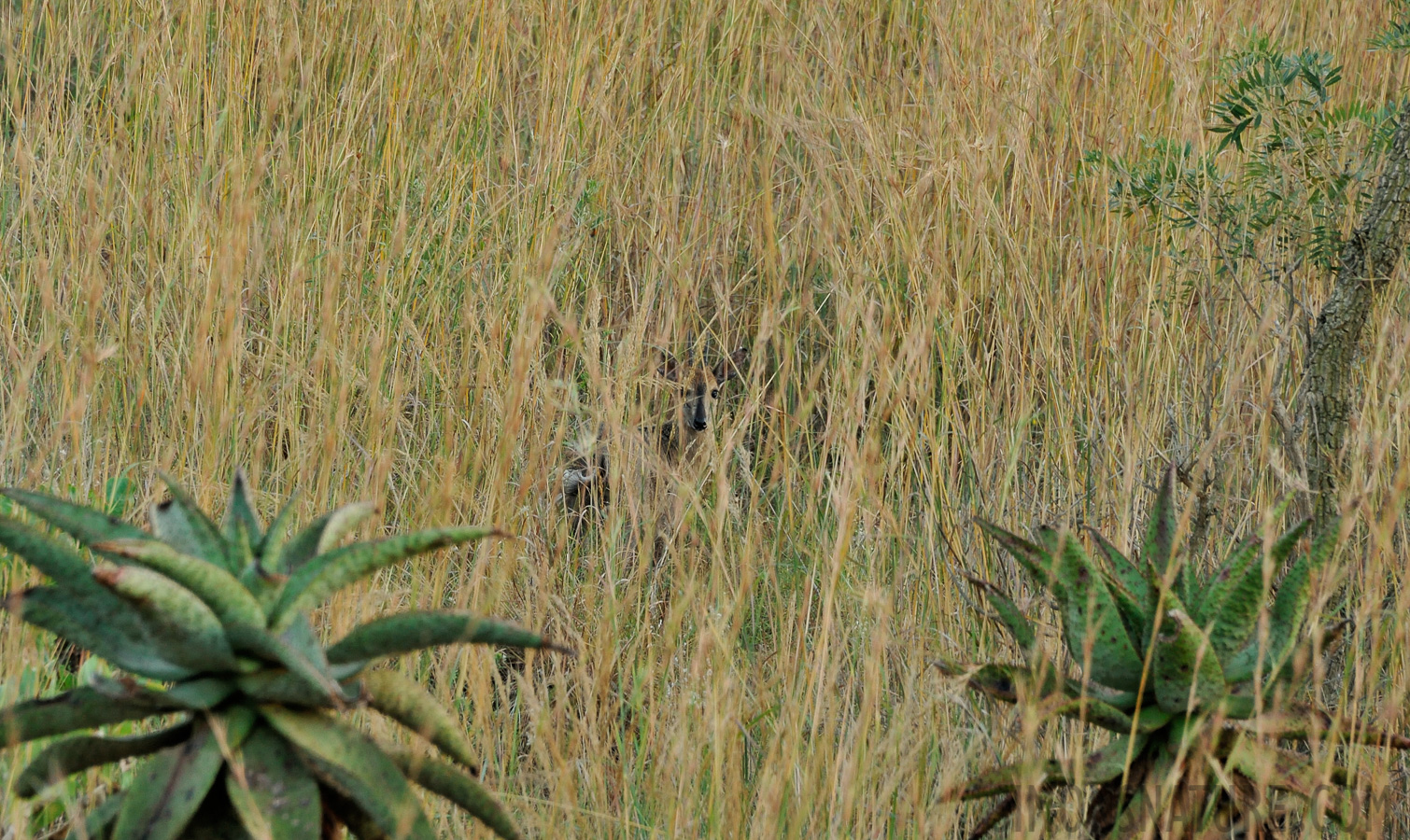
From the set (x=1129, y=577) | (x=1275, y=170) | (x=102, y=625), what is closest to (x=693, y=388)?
(x=1275, y=170)

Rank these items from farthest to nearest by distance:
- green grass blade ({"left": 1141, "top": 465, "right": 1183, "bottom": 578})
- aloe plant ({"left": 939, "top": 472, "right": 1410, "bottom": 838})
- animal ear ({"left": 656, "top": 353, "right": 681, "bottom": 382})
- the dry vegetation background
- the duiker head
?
1. animal ear ({"left": 656, "top": 353, "right": 681, "bottom": 382})
2. the duiker head
3. the dry vegetation background
4. green grass blade ({"left": 1141, "top": 465, "right": 1183, "bottom": 578})
5. aloe plant ({"left": 939, "top": 472, "right": 1410, "bottom": 838})

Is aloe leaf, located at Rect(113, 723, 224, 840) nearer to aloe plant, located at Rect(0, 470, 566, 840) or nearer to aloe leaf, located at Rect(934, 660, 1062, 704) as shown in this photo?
aloe plant, located at Rect(0, 470, 566, 840)

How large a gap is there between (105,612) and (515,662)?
137 centimetres

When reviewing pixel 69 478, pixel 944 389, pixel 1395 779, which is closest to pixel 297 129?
pixel 69 478

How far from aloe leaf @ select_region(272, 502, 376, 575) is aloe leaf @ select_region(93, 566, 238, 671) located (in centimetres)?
9

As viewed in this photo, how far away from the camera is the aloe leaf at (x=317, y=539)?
0.97 m

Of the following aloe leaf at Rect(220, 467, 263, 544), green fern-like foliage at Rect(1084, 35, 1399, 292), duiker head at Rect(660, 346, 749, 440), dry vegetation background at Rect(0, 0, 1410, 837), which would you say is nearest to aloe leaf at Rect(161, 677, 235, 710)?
aloe leaf at Rect(220, 467, 263, 544)

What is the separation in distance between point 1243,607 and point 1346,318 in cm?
81

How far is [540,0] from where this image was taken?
10.1 ft

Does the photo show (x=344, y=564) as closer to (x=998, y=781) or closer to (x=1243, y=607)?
(x=998, y=781)

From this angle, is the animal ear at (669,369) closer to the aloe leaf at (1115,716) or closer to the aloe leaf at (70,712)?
the aloe leaf at (1115,716)

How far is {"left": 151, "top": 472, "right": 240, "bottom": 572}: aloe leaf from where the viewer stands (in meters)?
0.96

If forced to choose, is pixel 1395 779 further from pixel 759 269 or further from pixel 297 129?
pixel 297 129

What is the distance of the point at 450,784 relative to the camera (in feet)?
3.11
